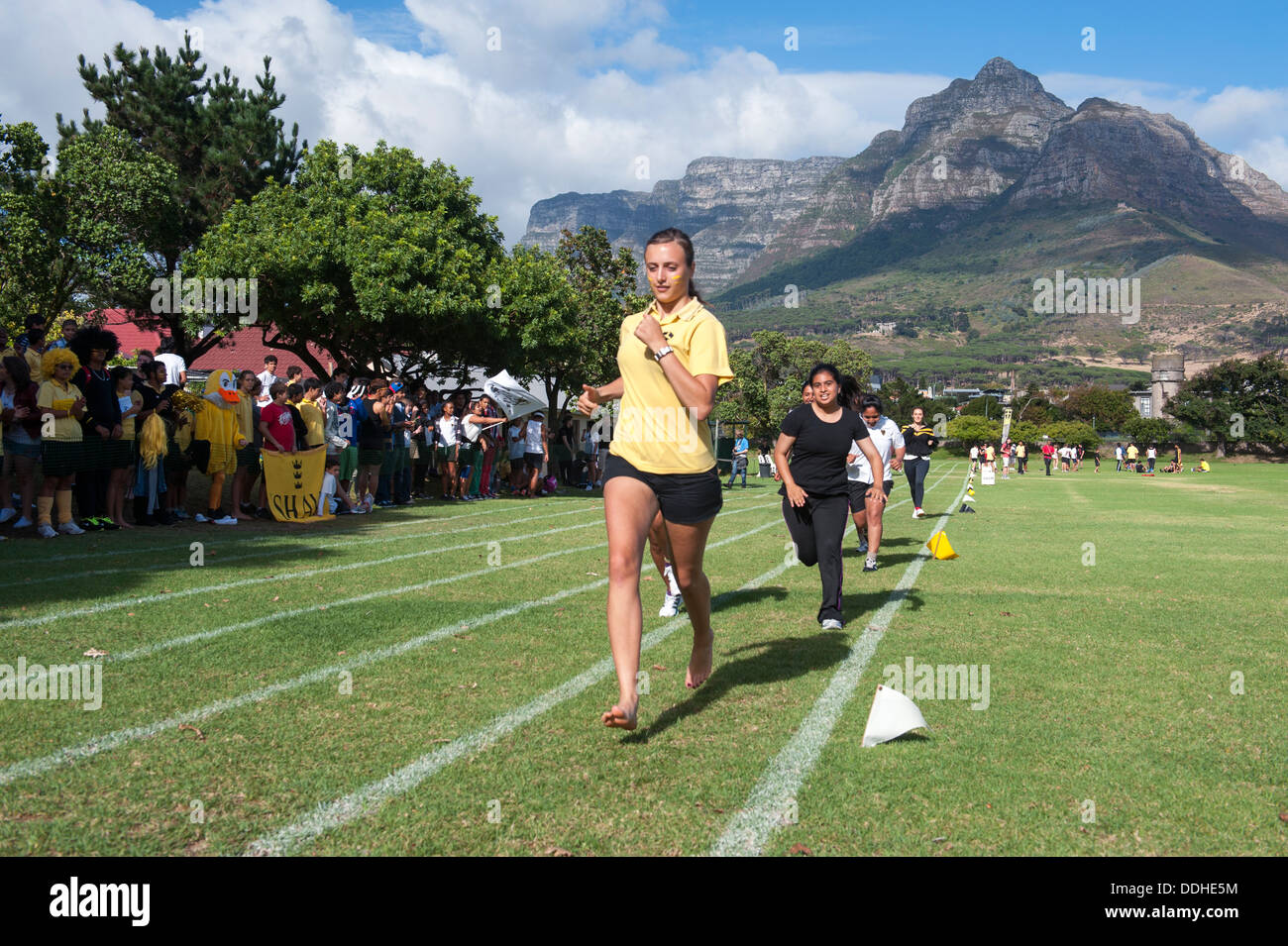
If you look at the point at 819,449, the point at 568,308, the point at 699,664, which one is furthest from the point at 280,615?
the point at 568,308

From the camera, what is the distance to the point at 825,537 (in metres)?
7.78

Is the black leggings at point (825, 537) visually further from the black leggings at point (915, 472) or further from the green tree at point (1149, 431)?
the green tree at point (1149, 431)

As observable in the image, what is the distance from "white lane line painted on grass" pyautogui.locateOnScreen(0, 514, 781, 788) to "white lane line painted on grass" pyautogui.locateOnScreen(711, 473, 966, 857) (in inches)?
105

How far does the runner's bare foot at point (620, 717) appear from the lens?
14.2ft

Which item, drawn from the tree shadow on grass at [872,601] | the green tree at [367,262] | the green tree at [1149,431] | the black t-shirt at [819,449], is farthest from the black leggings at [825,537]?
the green tree at [1149,431]

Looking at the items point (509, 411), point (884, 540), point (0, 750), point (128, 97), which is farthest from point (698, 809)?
point (128, 97)

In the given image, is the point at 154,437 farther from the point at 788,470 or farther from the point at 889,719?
the point at 889,719

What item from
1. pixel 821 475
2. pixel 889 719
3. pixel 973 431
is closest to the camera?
pixel 889 719

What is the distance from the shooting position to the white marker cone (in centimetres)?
454

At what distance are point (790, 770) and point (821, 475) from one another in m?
4.12

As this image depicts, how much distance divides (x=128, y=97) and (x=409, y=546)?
95.5 ft

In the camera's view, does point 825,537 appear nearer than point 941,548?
Yes
